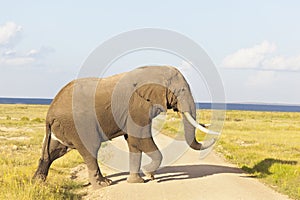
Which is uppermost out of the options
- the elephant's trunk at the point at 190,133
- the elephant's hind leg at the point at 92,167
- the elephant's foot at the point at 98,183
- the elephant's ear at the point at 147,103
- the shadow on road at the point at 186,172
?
the elephant's ear at the point at 147,103

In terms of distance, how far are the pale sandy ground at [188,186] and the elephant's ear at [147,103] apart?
1.67m

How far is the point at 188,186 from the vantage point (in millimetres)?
12102

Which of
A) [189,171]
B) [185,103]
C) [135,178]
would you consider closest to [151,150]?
[135,178]

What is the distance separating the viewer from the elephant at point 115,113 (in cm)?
1209

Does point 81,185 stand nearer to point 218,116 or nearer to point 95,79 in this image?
point 95,79

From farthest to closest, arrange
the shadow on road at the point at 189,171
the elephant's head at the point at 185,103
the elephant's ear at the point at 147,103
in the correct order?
the shadow on road at the point at 189,171 → the elephant's head at the point at 185,103 → the elephant's ear at the point at 147,103

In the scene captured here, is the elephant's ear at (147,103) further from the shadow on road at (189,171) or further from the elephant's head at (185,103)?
the shadow on road at (189,171)

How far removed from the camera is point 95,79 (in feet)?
42.0

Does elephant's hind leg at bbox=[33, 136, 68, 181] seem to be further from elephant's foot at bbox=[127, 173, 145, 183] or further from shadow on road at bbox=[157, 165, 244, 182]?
shadow on road at bbox=[157, 165, 244, 182]

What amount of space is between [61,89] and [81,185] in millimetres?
2519

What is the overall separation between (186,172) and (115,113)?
3.49 m

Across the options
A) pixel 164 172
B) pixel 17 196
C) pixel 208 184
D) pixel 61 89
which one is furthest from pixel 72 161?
pixel 17 196

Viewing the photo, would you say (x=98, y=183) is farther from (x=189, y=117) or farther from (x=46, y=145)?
(x=189, y=117)

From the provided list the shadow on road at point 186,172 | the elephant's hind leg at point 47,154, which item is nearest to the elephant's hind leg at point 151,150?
the shadow on road at point 186,172
